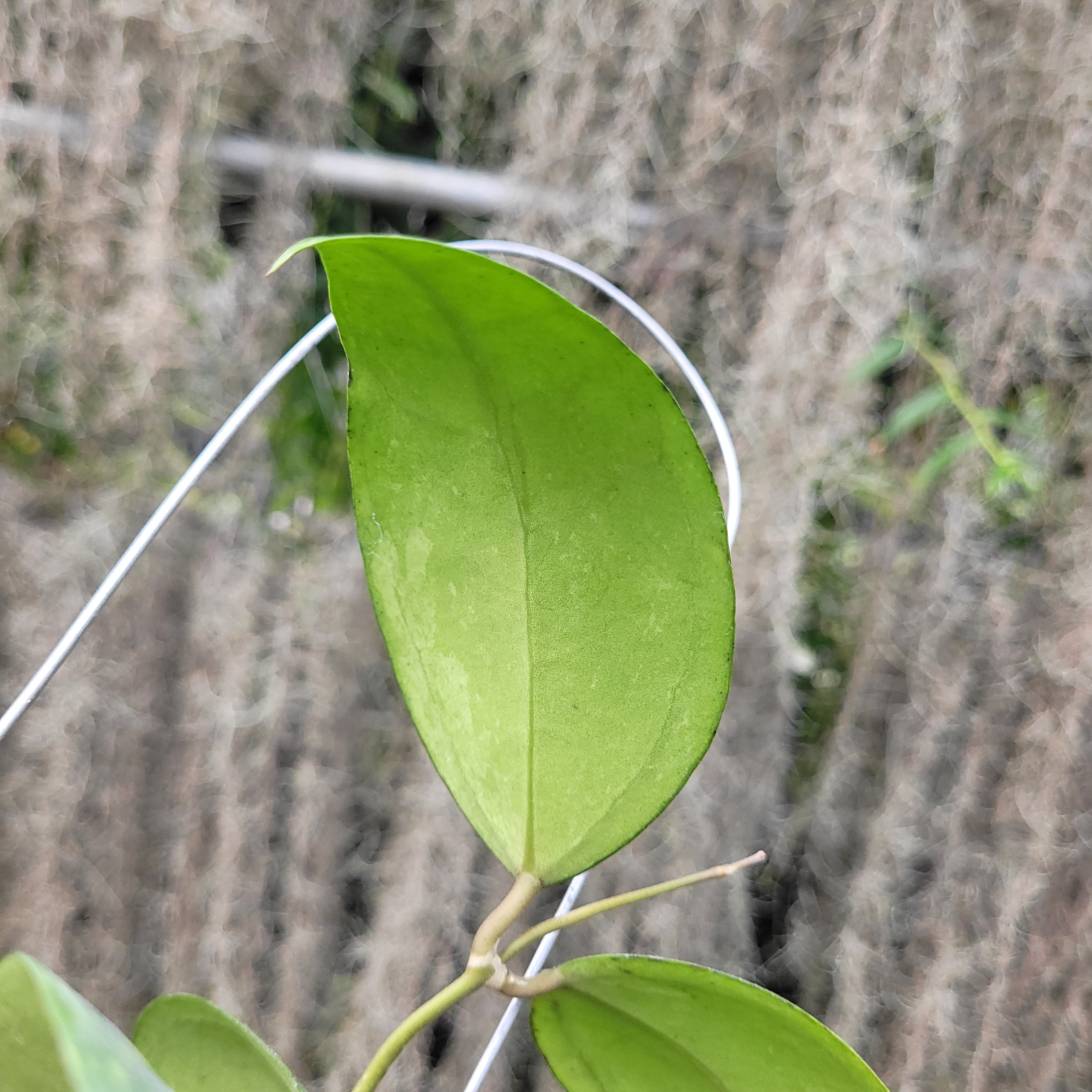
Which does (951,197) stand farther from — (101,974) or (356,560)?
(101,974)

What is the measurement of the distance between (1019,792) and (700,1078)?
63cm

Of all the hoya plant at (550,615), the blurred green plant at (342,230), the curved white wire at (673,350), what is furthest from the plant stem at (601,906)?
the blurred green plant at (342,230)

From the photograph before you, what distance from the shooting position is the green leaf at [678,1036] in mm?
182

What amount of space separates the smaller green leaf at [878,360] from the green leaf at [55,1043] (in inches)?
26.3

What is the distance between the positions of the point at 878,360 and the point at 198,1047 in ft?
2.16

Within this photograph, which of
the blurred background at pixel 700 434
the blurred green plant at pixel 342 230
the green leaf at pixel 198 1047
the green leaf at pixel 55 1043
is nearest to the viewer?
the green leaf at pixel 55 1043

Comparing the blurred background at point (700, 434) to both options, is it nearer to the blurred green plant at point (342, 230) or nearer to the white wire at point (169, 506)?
the blurred green plant at point (342, 230)

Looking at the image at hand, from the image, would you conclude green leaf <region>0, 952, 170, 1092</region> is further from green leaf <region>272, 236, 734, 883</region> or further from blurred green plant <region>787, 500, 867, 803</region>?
blurred green plant <region>787, 500, 867, 803</region>

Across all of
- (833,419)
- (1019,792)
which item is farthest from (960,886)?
(833,419)

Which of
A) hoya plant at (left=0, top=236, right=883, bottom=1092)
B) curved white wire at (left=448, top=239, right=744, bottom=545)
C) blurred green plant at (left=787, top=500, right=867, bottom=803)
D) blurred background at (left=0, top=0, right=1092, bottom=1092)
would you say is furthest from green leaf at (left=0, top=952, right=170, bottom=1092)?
blurred green plant at (left=787, top=500, right=867, bottom=803)

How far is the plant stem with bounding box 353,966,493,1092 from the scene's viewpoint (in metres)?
0.16

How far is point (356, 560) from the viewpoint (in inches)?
29.3

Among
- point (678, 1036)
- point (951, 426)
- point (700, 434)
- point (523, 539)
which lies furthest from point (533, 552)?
point (951, 426)

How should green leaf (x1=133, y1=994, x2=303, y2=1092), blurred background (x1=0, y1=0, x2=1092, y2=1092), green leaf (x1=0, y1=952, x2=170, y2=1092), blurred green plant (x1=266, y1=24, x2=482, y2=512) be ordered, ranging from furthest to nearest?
blurred green plant (x1=266, y1=24, x2=482, y2=512), blurred background (x1=0, y1=0, x2=1092, y2=1092), green leaf (x1=133, y1=994, x2=303, y2=1092), green leaf (x1=0, y1=952, x2=170, y2=1092)
